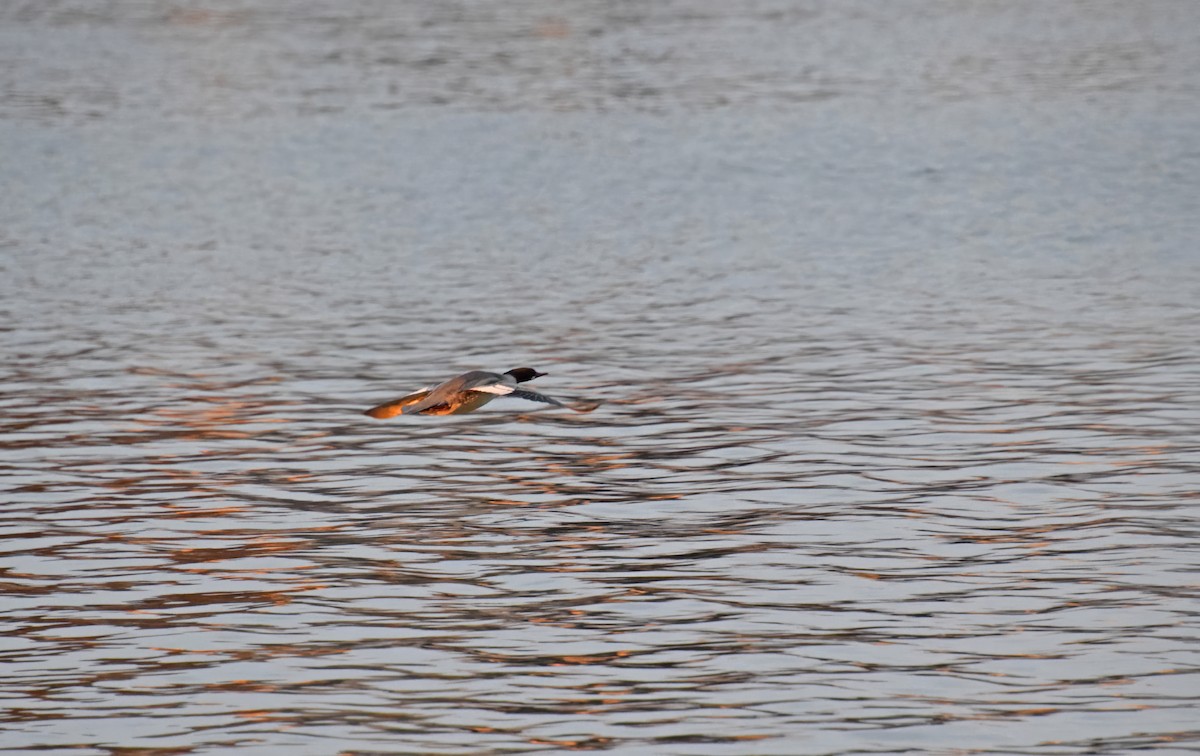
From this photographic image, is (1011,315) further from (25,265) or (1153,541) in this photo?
(25,265)

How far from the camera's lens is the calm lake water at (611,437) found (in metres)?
10.8

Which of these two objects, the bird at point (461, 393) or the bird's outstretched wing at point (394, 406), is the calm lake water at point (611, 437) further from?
the bird at point (461, 393)

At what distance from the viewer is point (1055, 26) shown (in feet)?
206

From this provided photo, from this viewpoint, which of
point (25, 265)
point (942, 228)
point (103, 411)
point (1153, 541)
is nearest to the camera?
point (1153, 541)

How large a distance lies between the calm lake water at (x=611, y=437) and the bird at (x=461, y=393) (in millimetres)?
441

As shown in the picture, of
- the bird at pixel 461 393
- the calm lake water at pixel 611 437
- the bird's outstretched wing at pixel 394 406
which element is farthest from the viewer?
the bird's outstretched wing at pixel 394 406

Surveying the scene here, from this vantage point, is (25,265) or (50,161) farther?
(50,161)

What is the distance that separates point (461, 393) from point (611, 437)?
1.49 meters

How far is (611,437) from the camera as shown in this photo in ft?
56.7

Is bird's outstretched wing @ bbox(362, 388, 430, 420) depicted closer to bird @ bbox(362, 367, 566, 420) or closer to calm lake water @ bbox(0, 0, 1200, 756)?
bird @ bbox(362, 367, 566, 420)

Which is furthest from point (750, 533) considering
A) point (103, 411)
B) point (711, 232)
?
point (711, 232)

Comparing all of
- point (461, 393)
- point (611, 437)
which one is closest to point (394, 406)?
point (461, 393)

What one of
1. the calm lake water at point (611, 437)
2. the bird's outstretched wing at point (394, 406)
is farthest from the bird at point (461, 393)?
the calm lake water at point (611, 437)

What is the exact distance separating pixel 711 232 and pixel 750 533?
17.0 metres
